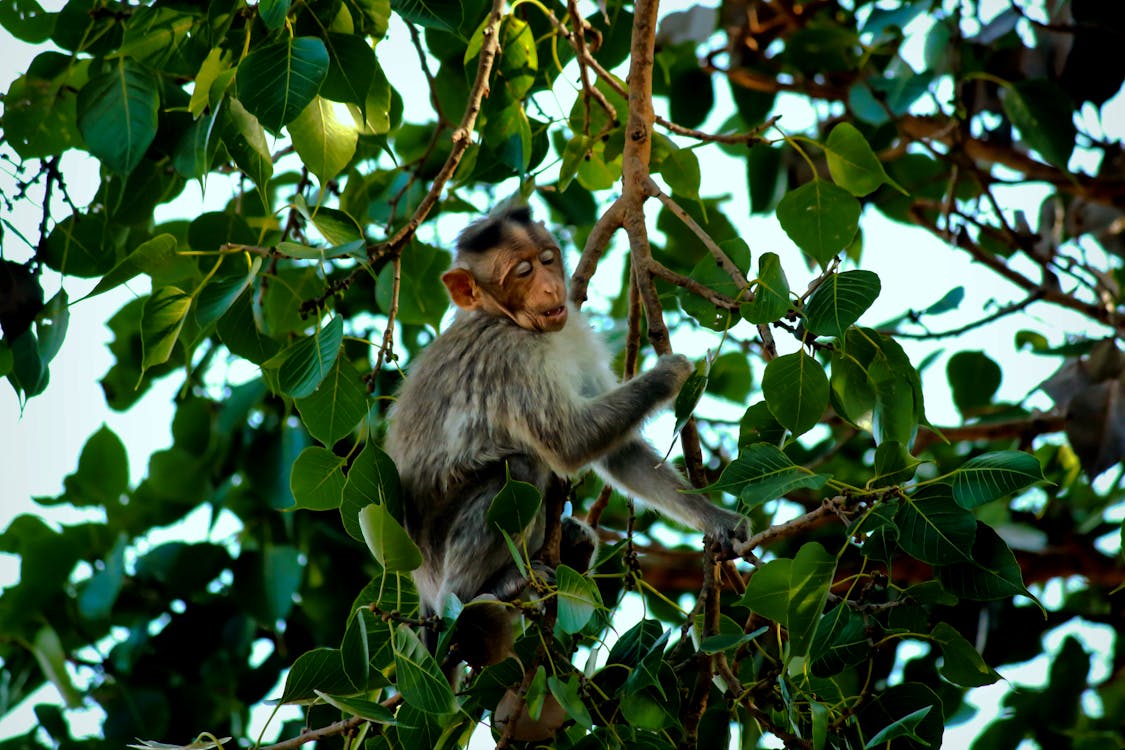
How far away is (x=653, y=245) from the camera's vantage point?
22.3 ft

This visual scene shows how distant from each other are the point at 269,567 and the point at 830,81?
4.16 m

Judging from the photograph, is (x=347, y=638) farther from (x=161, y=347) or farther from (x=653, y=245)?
(x=653, y=245)

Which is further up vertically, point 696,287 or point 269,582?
point 696,287

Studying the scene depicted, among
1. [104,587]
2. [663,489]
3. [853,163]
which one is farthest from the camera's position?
[104,587]

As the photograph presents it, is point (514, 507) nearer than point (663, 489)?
Yes

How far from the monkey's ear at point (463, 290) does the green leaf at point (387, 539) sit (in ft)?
8.54

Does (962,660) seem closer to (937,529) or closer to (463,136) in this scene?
(937,529)

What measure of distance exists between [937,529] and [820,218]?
1.03 meters

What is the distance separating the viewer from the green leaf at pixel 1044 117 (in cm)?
564

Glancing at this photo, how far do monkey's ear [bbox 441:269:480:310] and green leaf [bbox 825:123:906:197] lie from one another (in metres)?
2.15

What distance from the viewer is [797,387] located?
3408 millimetres

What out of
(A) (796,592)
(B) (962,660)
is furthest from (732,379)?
(A) (796,592)

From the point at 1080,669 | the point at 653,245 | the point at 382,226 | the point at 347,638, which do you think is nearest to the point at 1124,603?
the point at 1080,669

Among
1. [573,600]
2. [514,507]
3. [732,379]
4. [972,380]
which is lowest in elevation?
[573,600]
